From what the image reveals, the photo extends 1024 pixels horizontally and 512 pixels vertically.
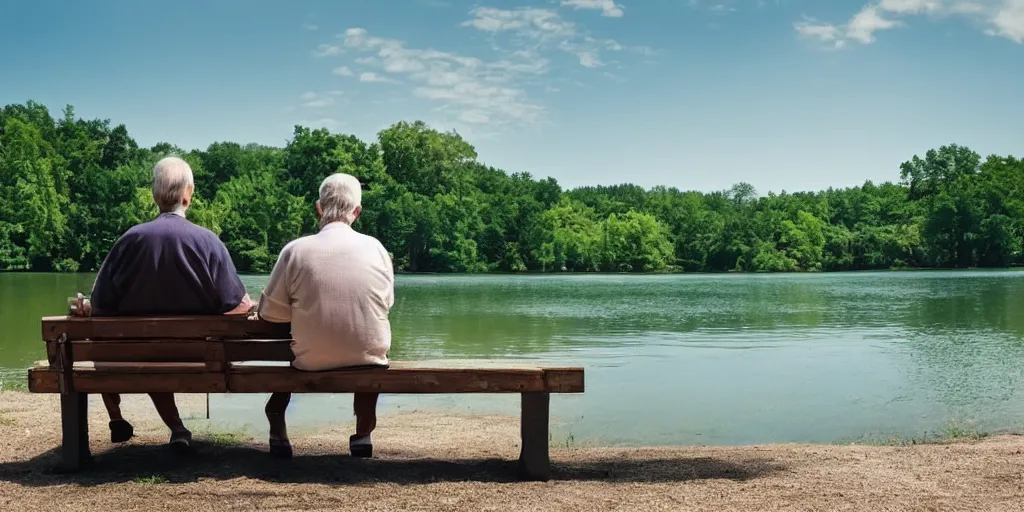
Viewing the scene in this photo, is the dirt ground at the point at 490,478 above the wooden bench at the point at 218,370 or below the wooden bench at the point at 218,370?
below

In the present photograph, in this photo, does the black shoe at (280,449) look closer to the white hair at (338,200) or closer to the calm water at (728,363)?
the white hair at (338,200)

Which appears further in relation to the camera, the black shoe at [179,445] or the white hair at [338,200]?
the black shoe at [179,445]

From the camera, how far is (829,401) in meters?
11.6

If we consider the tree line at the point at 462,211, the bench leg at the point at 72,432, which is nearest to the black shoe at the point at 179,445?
the bench leg at the point at 72,432

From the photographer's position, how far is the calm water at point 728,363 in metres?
9.78

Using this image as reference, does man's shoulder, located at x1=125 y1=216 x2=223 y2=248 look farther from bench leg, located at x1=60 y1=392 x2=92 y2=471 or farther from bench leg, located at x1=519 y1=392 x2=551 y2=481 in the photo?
bench leg, located at x1=519 y1=392 x2=551 y2=481

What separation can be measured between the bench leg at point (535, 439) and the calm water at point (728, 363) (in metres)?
3.42

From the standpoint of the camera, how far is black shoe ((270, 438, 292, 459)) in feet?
18.5

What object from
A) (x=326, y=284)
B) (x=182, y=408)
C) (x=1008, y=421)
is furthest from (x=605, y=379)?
(x=326, y=284)

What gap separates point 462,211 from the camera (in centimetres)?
8619

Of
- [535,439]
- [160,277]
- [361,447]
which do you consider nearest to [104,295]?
[160,277]

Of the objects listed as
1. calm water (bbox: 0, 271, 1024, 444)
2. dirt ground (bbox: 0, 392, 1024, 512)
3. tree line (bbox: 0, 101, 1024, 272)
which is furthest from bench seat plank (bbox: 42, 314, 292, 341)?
tree line (bbox: 0, 101, 1024, 272)

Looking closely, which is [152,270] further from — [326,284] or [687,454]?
[687,454]

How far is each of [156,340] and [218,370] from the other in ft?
1.29
